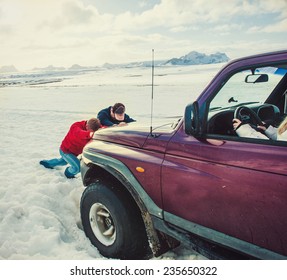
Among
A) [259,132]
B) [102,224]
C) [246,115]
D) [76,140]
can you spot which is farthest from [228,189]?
[76,140]

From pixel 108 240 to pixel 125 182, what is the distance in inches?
25.5

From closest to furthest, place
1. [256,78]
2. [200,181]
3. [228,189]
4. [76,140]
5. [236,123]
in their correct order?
[228,189], [200,181], [236,123], [256,78], [76,140]

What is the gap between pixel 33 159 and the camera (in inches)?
212

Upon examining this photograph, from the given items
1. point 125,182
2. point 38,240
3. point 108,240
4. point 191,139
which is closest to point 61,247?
point 38,240

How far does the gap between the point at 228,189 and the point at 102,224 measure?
1.42m

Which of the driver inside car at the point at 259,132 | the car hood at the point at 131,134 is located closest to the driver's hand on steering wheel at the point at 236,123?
the driver inside car at the point at 259,132

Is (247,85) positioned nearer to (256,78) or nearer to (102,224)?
(256,78)

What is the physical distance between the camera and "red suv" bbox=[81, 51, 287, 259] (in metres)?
1.76

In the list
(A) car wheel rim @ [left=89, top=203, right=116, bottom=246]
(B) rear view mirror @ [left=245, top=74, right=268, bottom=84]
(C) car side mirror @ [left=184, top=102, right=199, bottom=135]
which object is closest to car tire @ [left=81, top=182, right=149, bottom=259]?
(A) car wheel rim @ [left=89, top=203, right=116, bottom=246]

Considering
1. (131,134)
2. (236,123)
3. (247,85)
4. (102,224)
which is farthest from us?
(102,224)

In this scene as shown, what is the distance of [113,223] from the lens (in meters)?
2.69

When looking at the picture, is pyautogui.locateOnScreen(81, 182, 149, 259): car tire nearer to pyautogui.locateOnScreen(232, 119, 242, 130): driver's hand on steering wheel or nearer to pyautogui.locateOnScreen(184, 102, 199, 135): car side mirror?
pyautogui.locateOnScreen(184, 102, 199, 135): car side mirror

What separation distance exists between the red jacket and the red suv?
5.02 ft

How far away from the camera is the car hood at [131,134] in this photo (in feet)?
8.00
